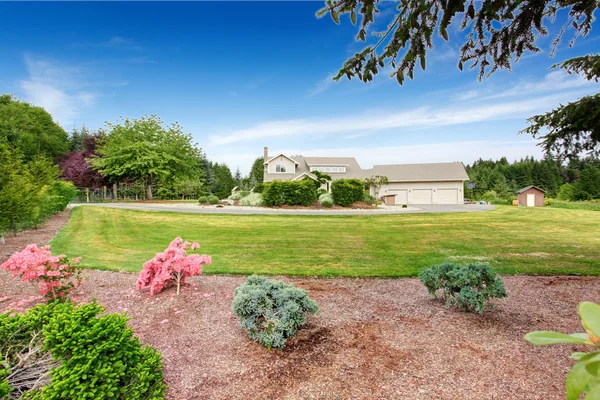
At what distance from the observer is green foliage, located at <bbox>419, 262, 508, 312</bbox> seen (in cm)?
374

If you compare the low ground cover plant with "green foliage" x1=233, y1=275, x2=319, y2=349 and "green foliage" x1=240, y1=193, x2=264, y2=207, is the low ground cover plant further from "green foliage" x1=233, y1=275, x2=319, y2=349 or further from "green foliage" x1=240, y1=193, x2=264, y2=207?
"green foliage" x1=240, y1=193, x2=264, y2=207

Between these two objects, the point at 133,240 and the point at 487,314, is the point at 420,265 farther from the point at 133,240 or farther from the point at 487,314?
the point at 133,240

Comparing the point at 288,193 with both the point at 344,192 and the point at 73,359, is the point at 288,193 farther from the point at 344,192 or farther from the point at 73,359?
the point at 73,359

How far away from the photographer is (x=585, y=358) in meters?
0.54

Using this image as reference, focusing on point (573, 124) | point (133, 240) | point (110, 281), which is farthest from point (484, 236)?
point (133, 240)

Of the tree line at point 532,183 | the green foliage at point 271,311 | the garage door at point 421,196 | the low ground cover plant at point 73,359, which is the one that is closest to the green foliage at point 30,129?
the low ground cover plant at point 73,359

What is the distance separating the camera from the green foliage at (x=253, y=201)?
23.2 meters

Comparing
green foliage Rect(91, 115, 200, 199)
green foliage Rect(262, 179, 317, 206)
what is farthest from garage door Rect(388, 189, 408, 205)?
green foliage Rect(91, 115, 200, 199)

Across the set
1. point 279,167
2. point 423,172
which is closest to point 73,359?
point 279,167

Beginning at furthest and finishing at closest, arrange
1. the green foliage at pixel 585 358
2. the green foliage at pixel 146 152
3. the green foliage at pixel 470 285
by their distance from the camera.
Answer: the green foliage at pixel 146 152 < the green foliage at pixel 470 285 < the green foliage at pixel 585 358

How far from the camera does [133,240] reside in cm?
985

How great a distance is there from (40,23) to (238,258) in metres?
12.1

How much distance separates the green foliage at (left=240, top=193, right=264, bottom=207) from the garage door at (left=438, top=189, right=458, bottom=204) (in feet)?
68.2

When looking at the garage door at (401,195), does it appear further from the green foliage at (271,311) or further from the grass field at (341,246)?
the green foliage at (271,311)
